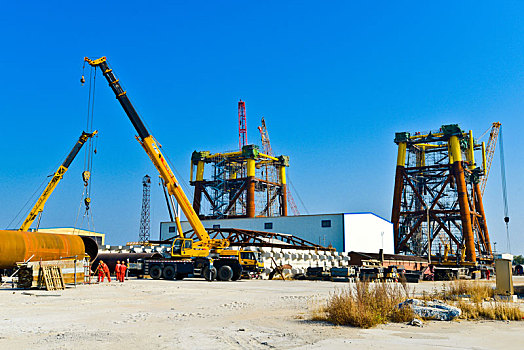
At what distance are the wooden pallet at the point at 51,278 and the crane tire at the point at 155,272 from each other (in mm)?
12225

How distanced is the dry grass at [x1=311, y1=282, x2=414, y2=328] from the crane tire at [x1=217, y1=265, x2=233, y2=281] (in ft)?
71.8

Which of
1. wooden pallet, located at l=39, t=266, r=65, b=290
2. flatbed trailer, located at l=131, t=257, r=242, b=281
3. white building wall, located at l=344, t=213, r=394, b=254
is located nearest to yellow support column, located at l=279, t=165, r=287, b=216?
white building wall, located at l=344, t=213, r=394, b=254

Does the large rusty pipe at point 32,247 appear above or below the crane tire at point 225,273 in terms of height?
above

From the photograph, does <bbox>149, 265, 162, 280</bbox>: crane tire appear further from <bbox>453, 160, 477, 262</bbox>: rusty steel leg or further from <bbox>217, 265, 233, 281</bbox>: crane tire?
<bbox>453, 160, 477, 262</bbox>: rusty steel leg

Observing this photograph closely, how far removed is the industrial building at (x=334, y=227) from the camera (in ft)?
194

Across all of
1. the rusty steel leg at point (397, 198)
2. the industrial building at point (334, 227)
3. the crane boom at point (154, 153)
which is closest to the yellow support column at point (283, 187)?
the rusty steel leg at point (397, 198)

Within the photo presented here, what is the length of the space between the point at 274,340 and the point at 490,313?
7012 millimetres

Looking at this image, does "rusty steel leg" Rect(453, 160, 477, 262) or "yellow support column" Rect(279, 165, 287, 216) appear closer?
"rusty steel leg" Rect(453, 160, 477, 262)

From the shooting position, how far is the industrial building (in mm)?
59250

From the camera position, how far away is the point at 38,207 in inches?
2096

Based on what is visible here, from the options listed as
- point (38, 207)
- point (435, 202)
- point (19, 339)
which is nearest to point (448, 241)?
point (435, 202)

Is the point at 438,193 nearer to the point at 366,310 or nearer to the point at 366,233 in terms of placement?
the point at 366,233

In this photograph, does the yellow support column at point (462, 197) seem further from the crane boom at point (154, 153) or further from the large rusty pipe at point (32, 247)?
the large rusty pipe at point (32, 247)

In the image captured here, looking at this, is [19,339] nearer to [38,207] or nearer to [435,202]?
[38,207]
